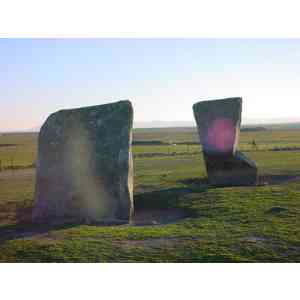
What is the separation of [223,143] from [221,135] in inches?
12.6

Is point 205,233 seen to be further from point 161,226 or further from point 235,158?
point 235,158

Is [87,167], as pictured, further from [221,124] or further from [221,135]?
[221,124]

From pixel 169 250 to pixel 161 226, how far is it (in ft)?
6.36

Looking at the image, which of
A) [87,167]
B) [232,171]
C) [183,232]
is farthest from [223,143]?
[183,232]

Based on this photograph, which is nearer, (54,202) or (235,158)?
(54,202)

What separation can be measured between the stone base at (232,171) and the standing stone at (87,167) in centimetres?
551

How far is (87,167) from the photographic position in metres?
13.6

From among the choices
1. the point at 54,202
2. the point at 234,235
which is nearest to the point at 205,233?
the point at 234,235

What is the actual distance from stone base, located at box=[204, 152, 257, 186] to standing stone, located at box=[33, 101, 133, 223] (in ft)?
18.1

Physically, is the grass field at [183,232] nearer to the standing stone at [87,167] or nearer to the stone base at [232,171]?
the stone base at [232,171]

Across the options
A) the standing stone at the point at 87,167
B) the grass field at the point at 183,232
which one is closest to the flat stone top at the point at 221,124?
the grass field at the point at 183,232
